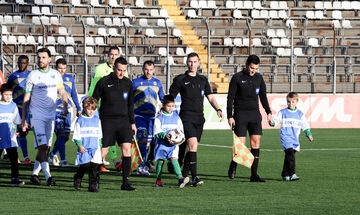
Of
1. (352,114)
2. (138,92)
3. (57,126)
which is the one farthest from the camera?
(352,114)

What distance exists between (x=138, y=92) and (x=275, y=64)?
1760 cm

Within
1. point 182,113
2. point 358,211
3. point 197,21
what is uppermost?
point 197,21

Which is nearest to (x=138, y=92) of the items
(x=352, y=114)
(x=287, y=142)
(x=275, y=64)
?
(x=287, y=142)

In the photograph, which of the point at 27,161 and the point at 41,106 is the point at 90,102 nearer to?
the point at 41,106

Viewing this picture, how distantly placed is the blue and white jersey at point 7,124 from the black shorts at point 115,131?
1518mm

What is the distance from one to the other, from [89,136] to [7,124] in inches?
70.4

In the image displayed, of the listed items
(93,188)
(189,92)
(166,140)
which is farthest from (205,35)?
(93,188)

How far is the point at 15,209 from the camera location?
8.73 metres

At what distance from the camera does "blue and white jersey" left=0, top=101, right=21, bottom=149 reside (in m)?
11.4

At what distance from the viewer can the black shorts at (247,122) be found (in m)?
12.1

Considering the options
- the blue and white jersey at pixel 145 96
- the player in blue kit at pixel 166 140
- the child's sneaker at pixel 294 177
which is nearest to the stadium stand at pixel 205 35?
the blue and white jersey at pixel 145 96

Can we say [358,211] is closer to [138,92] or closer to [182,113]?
[182,113]

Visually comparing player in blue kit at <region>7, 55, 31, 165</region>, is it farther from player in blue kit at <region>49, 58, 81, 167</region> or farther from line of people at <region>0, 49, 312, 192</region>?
line of people at <region>0, 49, 312, 192</region>

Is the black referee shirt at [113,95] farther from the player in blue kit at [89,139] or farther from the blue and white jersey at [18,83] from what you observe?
the blue and white jersey at [18,83]
